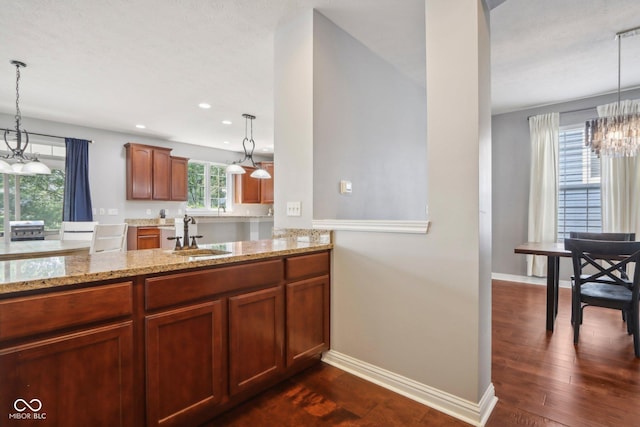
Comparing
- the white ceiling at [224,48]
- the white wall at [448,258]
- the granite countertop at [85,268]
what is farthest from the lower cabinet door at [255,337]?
the white ceiling at [224,48]

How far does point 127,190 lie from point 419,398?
6.06 metres

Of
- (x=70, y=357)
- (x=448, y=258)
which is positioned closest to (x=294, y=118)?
(x=448, y=258)

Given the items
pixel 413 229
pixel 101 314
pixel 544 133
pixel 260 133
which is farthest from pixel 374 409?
pixel 260 133

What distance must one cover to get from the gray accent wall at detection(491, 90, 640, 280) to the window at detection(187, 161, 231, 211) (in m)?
5.87

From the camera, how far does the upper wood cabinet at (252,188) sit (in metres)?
7.70

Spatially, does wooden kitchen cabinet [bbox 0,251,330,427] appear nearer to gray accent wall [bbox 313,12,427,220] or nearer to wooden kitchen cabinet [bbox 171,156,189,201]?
gray accent wall [bbox 313,12,427,220]

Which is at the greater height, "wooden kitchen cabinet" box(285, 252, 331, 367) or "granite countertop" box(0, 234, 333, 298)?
"granite countertop" box(0, 234, 333, 298)

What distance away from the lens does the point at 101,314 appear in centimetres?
122

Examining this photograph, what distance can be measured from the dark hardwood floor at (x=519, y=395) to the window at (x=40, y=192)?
524 cm

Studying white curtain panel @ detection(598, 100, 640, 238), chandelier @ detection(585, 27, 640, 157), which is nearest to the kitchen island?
chandelier @ detection(585, 27, 640, 157)

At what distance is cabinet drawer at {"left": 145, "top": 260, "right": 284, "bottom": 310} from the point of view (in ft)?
4.51

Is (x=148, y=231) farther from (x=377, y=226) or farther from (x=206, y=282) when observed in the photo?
(x=377, y=226)

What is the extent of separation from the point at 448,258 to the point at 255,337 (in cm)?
120

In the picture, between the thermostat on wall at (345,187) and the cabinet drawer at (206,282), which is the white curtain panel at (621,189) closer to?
the thermostat on wall at (345,187)
